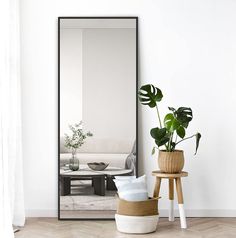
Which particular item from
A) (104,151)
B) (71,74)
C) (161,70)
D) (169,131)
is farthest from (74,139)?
(161,70)

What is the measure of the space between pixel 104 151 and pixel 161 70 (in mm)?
1048

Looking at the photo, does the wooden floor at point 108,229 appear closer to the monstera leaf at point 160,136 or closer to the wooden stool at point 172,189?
the wooden stool at point 172,189

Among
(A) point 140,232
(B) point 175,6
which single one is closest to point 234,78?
(B) point 175,6

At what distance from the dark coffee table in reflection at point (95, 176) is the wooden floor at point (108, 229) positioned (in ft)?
1.11

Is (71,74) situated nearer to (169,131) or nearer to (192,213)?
(169,131)

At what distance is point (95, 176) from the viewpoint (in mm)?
5301

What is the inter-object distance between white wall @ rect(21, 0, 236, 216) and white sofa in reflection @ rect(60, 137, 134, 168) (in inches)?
6.5

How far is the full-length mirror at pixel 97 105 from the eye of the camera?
5.32m

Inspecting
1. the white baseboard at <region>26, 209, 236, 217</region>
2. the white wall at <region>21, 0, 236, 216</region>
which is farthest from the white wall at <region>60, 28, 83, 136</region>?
the white baseboard at <region>26, 209, 236, 217</region>

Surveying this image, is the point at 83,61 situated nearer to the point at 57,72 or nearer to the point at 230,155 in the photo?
the point at 57,72

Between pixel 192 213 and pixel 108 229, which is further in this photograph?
pixel 192 213

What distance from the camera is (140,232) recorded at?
466cm

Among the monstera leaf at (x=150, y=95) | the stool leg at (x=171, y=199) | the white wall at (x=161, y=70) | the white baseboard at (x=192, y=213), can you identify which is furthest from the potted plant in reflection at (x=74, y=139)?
the stool leg at (x=171, y=199)

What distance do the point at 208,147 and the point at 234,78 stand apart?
782 millimetres
